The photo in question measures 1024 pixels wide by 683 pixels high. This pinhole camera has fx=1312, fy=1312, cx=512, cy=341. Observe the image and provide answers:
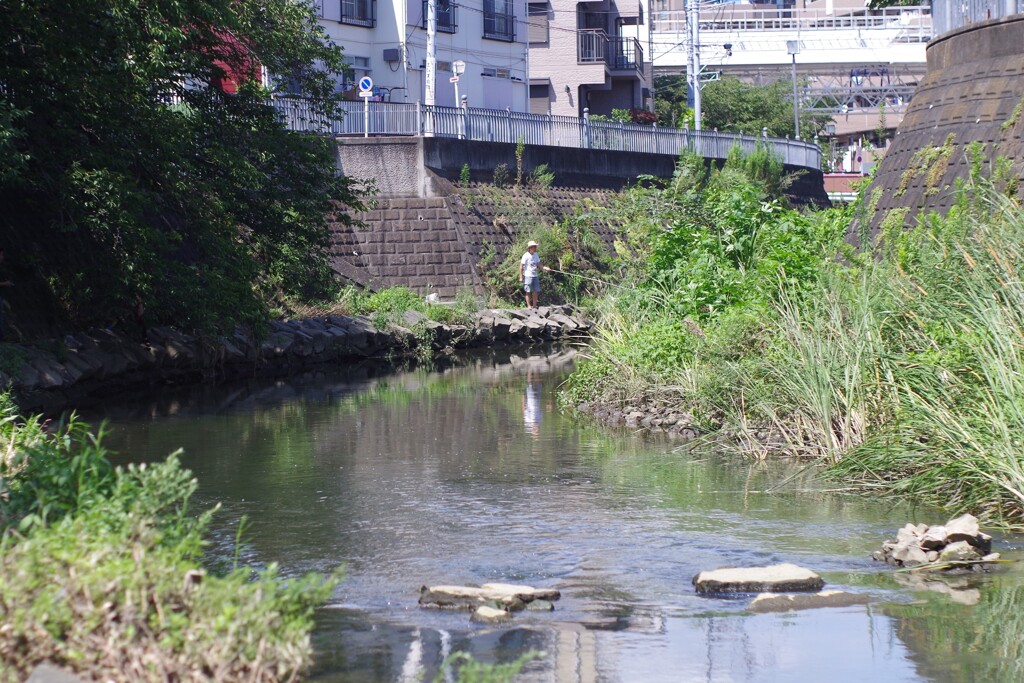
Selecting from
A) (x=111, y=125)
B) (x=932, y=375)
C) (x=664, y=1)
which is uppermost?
(x=664, y=1)

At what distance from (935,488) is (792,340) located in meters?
2.64

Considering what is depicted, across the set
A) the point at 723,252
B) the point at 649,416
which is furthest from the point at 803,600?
the point at 723,252

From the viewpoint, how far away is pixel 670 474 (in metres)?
11.8

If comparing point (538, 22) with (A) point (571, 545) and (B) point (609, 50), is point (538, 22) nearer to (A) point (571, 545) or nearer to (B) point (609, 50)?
(B) point (609, 50)

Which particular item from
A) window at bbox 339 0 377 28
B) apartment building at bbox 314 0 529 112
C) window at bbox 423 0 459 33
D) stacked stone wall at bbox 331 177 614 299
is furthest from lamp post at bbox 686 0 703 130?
stacked stone wall at bbox 331 177 614 299

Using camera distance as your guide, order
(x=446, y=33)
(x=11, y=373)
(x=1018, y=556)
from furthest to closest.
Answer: (x=446, y=33), (x=11, y=373), (x=1018, y=556)

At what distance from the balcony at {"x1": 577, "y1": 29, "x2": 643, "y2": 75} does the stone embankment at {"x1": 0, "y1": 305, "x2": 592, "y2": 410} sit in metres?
29.3

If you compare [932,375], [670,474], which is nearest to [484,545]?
[670,474]

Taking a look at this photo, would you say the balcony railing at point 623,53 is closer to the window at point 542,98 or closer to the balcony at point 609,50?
the balcony at point 609,50

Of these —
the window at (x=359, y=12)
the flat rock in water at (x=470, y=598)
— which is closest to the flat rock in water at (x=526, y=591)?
the flat rock in water at (x=470, y=598)

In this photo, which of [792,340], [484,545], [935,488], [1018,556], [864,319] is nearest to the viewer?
[1018,556]

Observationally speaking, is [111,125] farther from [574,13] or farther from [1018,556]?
[574,13]

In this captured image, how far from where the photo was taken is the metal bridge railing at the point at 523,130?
34219 millimetres

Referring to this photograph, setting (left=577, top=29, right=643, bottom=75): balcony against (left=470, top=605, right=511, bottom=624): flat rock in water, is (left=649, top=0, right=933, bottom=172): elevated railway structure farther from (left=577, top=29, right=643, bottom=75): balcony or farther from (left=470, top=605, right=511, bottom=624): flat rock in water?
(left=470, top=605, right=511, bottom=624): flat rock in water
